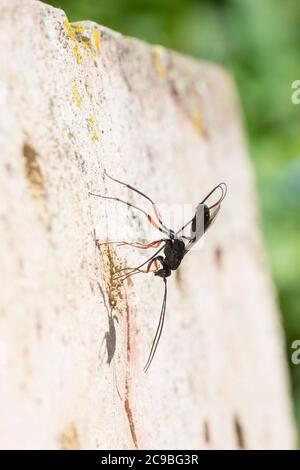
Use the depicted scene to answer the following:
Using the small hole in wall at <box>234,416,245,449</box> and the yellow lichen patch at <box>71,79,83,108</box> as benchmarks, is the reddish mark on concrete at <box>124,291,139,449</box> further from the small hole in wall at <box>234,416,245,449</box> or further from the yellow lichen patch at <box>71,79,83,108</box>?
the small hole in wall at <box>234,416,245,449</box>

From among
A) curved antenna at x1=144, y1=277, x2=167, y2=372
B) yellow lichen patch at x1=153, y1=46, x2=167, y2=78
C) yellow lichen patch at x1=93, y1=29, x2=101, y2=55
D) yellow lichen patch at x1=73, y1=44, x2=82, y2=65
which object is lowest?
curved antenna at x1=144, y1=277, x2=167, y2=372

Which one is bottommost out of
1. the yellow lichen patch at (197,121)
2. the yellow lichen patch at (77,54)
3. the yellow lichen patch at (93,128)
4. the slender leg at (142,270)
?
the slender leg at (142,270)

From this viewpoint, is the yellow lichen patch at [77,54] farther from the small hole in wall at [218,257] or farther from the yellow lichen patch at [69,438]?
the small hole in wall at [218,257]

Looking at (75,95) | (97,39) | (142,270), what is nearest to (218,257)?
(142,270)

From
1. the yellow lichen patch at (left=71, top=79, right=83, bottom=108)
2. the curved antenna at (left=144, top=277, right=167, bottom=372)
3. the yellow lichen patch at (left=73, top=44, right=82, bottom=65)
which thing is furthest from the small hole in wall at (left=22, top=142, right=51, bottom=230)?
the curved antenna at (left=144, top=277, right=167, bottom=372)

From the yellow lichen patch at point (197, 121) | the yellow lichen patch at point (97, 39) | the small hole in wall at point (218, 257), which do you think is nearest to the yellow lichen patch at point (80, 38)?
the yellow lichen patch at point (97, 39)

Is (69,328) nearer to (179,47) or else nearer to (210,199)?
(210,199)

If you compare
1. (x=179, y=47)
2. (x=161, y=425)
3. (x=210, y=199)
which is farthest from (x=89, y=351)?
(x=179, y=47)
